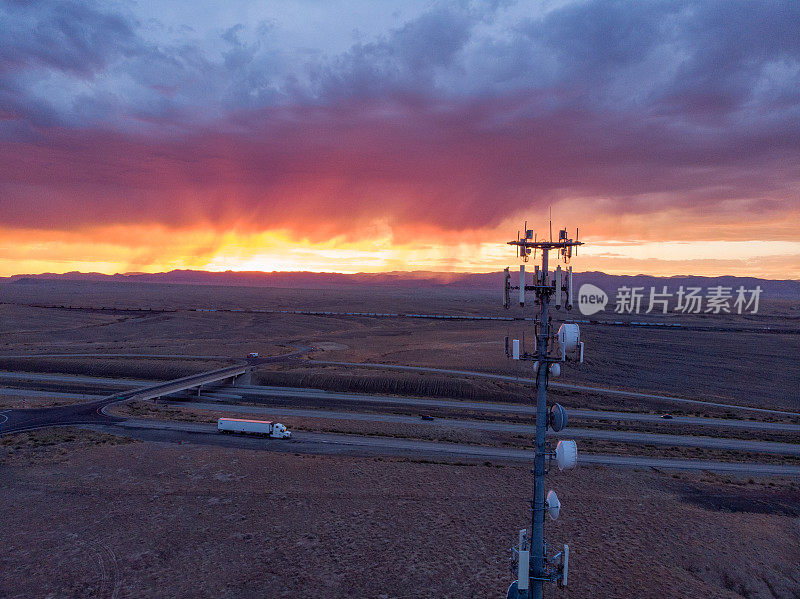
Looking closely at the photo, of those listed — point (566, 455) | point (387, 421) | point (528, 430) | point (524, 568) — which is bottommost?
point (528, 430)

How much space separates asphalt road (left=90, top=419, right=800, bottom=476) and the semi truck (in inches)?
21.8

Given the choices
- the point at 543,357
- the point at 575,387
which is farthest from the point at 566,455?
the point at 575,387

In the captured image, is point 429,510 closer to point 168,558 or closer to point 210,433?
point 168,558

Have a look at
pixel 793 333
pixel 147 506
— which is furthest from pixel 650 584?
pixel 793 333

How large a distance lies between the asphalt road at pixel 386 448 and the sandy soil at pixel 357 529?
3001mm

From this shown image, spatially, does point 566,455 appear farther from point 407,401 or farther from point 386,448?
point 407,401

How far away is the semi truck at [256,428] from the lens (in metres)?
41.7

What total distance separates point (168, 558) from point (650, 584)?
2351 cm

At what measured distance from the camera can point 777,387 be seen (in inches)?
3044

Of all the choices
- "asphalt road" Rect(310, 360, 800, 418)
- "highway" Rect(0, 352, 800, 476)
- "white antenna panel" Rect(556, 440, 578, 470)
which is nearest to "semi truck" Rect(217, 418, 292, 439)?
"highway" Rect(0, 352, 800, 476)

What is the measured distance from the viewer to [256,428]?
41844mm

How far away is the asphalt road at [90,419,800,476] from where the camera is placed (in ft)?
123

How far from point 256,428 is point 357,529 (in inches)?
791

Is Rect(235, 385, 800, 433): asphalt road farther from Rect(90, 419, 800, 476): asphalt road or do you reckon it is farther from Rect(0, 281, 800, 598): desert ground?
Rect(90, 419, 800, 476): asphalt road
